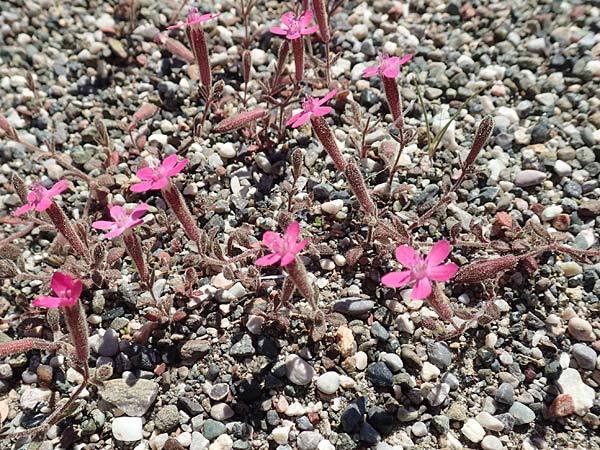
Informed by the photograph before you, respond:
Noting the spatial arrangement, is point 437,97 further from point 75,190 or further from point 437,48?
point 75,190

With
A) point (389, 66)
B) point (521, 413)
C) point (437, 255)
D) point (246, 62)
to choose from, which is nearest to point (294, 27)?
point (246, 62)

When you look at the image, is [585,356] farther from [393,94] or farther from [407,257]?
[393,94]

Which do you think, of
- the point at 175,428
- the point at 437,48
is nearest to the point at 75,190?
the point at 175,428

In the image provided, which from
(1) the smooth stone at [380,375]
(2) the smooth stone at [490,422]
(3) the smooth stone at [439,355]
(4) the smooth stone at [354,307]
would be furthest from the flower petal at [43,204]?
(2) the smooth stone at [490,422]

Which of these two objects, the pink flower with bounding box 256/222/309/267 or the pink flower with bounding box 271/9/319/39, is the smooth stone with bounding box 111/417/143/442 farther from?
the pink flower with bounding box 271/9/319/39

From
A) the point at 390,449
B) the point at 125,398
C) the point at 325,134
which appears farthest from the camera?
the point at 325,134

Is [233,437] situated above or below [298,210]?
below
